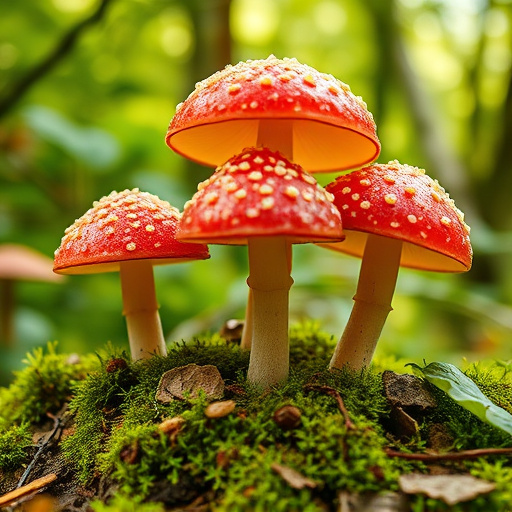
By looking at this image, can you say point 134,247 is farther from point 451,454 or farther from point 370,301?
point 451,454

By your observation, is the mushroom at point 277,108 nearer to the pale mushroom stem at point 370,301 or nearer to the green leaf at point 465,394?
the pale mushroom stem at point 370,301

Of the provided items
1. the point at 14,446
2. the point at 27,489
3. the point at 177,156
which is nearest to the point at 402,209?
the point at 27,489

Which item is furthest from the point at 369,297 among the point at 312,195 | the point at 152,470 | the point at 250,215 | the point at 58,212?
the point at 58,212

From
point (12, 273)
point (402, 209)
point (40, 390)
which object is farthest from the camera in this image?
point (12, 273)

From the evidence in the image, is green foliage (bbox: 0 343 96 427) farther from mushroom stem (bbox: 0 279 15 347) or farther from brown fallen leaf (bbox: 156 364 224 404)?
mushroom stem (bbox: 0 279 15 347)

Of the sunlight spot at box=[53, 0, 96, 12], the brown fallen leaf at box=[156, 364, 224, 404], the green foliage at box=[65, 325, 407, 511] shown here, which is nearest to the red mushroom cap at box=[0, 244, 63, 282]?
the green foliage at box=[65, 325, 407, 511]

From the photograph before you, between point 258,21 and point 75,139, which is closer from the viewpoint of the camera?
point 75,139

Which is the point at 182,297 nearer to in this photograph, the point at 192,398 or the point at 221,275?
the point at 221,275


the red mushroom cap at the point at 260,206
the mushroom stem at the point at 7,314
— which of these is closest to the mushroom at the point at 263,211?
the red mushroom cap at the point at 260,206

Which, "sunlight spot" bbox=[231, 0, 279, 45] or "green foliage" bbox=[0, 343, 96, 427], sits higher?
"sunlight spot" bbox=[231, 0, 279, 45]
